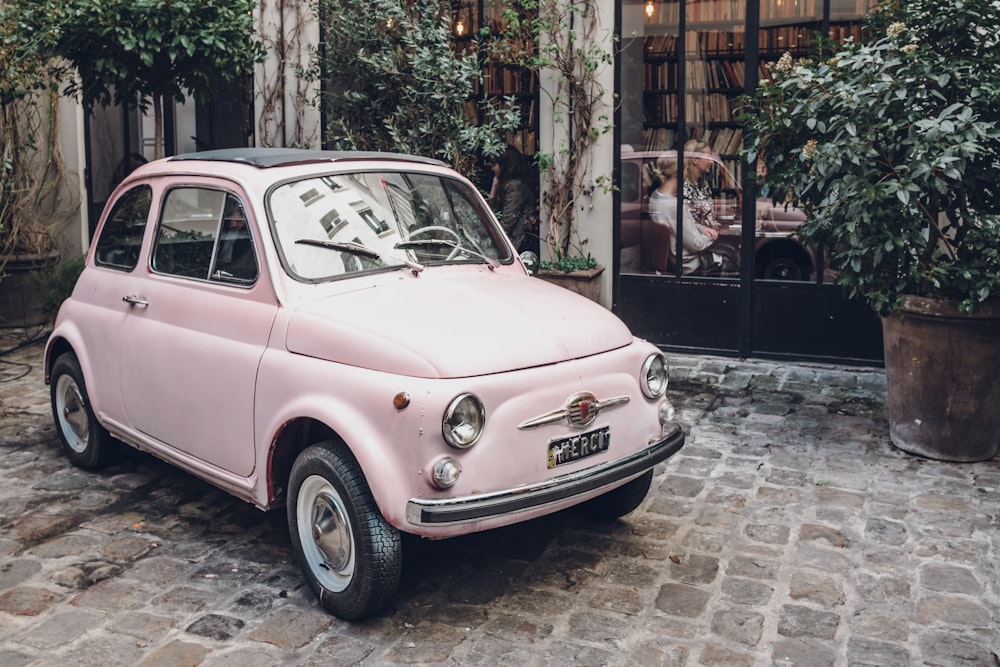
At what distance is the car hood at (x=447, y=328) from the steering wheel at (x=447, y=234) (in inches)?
9.9

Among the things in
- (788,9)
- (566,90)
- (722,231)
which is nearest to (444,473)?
(722,231)

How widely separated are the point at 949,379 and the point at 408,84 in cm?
534

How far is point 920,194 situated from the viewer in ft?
20.7

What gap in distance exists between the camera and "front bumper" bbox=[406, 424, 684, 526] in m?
3.88

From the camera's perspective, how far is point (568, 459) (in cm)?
426

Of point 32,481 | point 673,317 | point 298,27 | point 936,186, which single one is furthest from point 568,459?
point 298,27

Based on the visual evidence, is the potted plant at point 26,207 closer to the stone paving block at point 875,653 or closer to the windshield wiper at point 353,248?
the windshield wiper at point 353,248

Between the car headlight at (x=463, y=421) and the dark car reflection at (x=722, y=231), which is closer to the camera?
the car headlight at (x=463, y=421)

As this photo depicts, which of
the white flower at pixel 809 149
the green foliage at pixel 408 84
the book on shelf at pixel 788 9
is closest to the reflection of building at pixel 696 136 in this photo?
the book on shelf at pixel 788 9

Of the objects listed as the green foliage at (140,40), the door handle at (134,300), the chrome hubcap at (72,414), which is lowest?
the chrome hubcap at (72,414)

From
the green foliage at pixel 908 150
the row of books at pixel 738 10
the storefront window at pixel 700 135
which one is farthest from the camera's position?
the storefront window at pixel 700 135

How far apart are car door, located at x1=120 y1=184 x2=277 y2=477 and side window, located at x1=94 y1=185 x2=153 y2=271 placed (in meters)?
0.19

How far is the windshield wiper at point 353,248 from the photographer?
15.6ft

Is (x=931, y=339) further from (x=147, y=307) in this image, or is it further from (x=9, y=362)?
(x=9, y=362)
